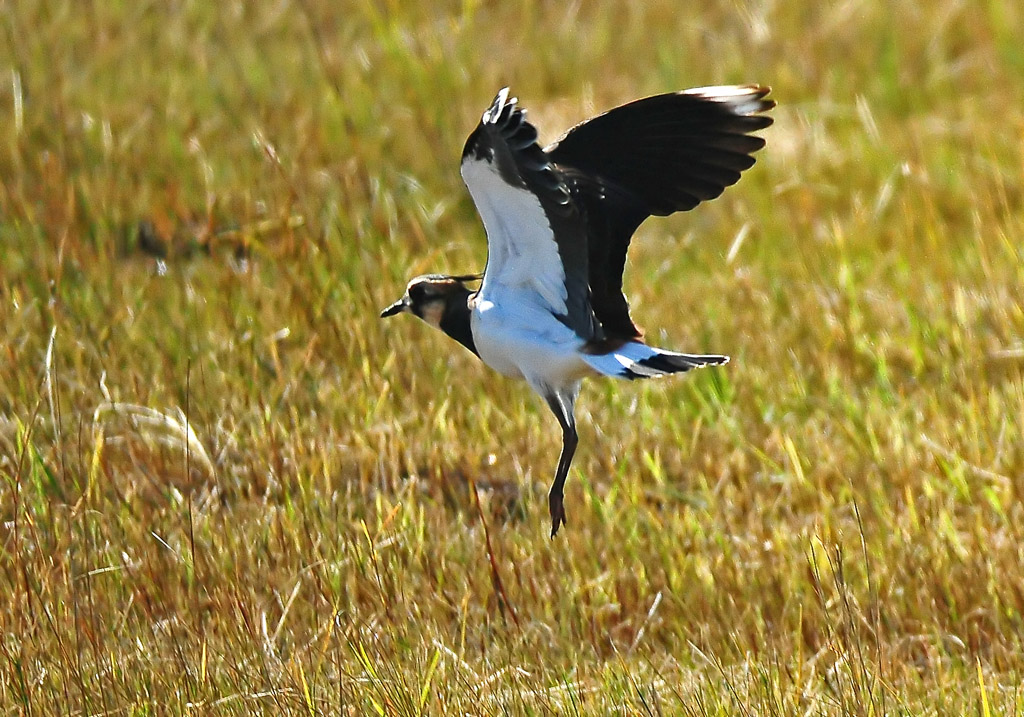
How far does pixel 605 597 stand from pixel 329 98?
332 cm

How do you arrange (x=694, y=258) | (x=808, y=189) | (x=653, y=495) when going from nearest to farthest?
(x=653, y=495) < (x=694, y=258) < (x=808, y=189)

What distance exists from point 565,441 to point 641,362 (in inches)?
14.1

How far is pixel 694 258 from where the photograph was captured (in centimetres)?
588

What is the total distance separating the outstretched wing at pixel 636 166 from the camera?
12.0ft

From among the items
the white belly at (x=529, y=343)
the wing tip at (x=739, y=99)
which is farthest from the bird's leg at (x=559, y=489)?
the wing tip at (x=739, y=99)

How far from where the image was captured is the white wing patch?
3.36 meters

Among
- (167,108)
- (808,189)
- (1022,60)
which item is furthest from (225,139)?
(1022,60)

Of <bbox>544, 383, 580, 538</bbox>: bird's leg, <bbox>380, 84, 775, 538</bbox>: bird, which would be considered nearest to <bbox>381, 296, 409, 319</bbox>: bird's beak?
<bbox>380, 84, 775, 538</bbox>: bird

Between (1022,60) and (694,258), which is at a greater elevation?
(1022,60)

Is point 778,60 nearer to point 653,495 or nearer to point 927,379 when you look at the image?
point 927,379

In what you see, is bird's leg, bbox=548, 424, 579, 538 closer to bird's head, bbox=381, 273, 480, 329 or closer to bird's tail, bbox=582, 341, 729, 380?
bird's tail, bbox=582, 341, 729, 380

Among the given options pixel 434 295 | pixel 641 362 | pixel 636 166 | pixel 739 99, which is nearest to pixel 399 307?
pixel 434 295

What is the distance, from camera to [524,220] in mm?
3518

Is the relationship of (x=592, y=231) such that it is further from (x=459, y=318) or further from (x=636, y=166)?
(x=459, y=318)
